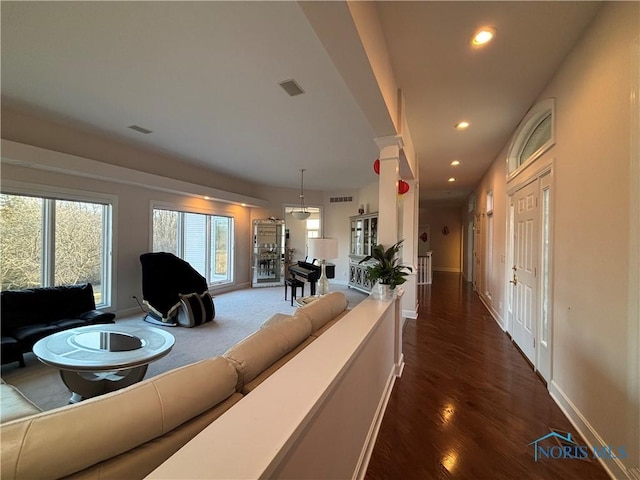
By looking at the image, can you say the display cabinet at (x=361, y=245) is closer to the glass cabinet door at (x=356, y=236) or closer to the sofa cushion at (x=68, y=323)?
the glass cabinet door at (x=356, y=236)

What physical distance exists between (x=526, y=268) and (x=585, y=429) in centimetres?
180

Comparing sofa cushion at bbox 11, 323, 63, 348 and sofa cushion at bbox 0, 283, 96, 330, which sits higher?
sofa cushion at bbox 0, 283, 96, 330

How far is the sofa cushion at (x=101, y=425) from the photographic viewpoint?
650 mm

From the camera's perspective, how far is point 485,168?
579 centimetres

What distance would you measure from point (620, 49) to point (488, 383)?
9.07 ft

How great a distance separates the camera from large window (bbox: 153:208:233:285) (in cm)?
566

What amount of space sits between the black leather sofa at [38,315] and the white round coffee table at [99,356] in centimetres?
72

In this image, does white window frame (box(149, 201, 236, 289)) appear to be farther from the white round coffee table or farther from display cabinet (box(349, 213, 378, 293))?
display cabinet (box(349, 213, 378, 293))

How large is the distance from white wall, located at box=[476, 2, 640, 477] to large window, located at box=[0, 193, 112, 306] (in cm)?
624

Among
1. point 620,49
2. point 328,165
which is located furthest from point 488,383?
point 328,165

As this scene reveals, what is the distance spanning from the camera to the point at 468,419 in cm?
207

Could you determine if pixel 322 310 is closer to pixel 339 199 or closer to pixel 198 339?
pixel 198 339

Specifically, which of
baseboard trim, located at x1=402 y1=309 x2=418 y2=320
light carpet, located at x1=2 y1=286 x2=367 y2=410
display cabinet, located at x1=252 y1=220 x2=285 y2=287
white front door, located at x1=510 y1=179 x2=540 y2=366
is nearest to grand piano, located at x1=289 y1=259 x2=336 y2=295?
light carpet, located at x1=2 y1=286 x2=367 y2=410

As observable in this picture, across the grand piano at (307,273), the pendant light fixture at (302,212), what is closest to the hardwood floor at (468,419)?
the grand piano at (307,273)
